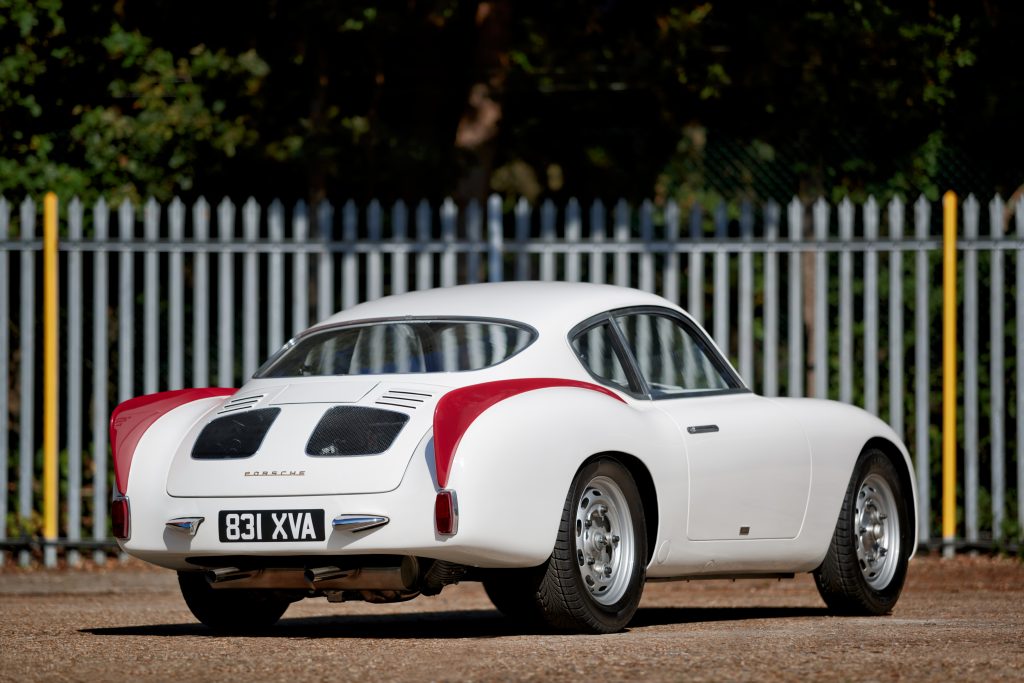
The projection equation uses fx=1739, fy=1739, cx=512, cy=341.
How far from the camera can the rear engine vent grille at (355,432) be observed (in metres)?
6.32

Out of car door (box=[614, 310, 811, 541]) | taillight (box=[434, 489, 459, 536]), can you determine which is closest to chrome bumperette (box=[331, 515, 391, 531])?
taillight (box=[434, 489, 459, 536])

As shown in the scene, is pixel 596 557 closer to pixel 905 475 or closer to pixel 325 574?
pixel 325 574

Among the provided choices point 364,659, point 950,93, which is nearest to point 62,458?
point 364,659

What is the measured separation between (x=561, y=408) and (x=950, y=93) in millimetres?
9387

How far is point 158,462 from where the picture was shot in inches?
268

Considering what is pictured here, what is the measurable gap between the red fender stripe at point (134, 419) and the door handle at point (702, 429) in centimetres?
200

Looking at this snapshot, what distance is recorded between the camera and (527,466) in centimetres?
629

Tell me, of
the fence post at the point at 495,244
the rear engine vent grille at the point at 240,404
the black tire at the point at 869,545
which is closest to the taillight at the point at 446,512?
the rear engine vent grille at the point at 240,404

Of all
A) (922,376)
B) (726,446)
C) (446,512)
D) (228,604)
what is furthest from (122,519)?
(922,376)

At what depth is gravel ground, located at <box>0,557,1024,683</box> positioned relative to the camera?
5.42m

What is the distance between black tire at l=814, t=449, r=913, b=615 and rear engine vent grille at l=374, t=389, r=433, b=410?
242cm

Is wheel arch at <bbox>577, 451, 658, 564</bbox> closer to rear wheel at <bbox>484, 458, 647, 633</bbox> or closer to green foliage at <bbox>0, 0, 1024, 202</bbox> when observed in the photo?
rear wheel at <bbox>484, 458, 647, 633</bbox>

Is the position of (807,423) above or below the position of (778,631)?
above

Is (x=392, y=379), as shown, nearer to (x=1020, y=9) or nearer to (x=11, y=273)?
(x=11, y=273)
